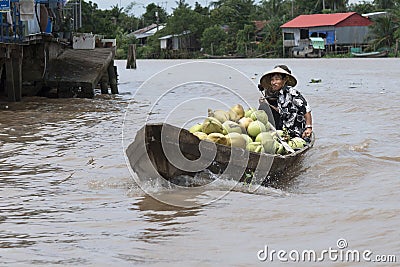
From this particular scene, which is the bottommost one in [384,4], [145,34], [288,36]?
[288,36]

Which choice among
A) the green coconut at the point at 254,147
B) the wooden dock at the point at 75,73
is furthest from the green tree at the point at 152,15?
the green coconut at the point at 254,147

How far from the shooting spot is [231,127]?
6273mm

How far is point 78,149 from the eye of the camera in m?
8.96

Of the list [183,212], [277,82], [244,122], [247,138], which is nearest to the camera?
[183,212]

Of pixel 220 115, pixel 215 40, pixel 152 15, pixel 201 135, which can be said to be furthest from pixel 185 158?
pixel 152 15

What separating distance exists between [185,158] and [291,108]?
1.93 metres

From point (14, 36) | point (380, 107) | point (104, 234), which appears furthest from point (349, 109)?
point (104, 234)

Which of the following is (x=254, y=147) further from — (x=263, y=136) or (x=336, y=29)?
(x=336, y=29)

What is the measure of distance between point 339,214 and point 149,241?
1541 millimetres

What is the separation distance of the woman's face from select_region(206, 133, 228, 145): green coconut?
144cm

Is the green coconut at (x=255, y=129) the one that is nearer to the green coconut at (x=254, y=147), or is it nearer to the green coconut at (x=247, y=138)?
the green coconut at (x=247, y=138)

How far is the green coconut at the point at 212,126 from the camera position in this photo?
20.1ft

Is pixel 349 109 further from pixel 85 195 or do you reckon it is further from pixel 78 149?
pixel 85 195

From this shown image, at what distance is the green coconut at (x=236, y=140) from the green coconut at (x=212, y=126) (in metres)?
0.11
